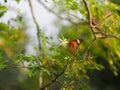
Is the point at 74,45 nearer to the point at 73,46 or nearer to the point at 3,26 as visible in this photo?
the point at 73,46

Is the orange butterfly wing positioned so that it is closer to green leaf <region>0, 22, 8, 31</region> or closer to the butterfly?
the butterfly

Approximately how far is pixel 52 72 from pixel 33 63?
0.09 m

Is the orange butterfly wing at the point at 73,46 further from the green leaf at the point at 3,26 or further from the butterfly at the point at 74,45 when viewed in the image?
the green leaf at the point at 3,26

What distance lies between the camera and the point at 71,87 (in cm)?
174

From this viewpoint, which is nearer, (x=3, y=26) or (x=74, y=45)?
(x=74, y=45)

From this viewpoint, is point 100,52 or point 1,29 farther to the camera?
point 100,52

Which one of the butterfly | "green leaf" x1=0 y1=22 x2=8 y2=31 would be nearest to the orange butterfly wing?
the butterfly

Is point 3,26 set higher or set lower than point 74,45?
lower

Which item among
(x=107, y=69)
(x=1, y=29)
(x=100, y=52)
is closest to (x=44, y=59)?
(x=1, y=29)

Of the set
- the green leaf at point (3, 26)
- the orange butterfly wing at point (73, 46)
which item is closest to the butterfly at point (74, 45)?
the orange butterfly wing at point (73, 46)

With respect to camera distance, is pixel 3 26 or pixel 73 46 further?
pixel 3 26

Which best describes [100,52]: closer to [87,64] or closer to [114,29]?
[114,29]

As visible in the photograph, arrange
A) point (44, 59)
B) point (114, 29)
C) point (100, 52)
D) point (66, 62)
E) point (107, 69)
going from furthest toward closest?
point (107, 69)
point (100, 52)
point (114, 29)
point (44, 59)
point (66, 62)

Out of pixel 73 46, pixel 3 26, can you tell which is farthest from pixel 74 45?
pixel 3 26
